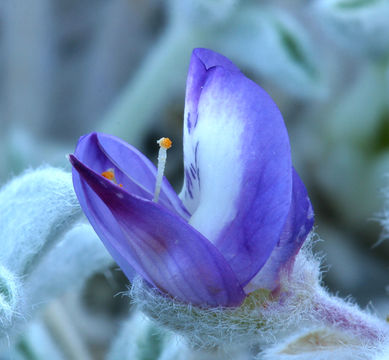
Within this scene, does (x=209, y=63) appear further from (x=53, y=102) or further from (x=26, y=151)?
(x=53, y=102)

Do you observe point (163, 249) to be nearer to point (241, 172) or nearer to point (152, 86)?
point (241, 172)

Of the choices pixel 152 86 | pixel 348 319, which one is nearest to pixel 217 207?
pixel 348 319

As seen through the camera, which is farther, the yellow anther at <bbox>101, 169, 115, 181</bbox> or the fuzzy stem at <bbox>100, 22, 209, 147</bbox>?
the fuzzy stem at <bbox>100, 22, 209, 147</bbox>

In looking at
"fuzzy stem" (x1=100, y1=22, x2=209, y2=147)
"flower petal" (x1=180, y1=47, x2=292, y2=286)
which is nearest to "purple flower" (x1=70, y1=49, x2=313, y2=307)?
"flower petal" (x1=180, y1=47, x2=292, y2=286)

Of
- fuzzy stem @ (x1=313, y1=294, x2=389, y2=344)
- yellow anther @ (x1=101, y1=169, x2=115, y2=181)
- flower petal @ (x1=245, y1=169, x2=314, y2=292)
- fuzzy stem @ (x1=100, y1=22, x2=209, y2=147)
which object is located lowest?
fuzzy stem @ (x1=313, y1=294, x2=389, y2=344)

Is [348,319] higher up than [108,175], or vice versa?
[108,175]

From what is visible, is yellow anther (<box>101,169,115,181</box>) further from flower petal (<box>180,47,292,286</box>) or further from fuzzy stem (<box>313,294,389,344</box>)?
fuzzy stem (<box>313,294,389,344</box>)

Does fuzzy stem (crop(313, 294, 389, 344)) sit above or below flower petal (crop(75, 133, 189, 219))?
below
